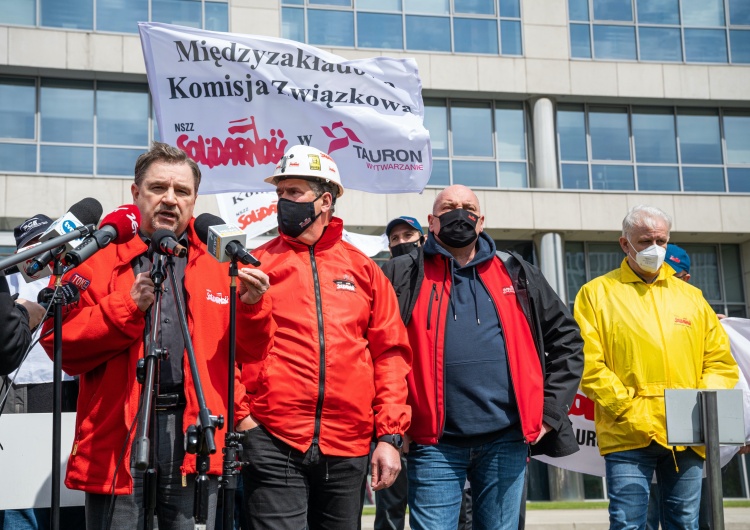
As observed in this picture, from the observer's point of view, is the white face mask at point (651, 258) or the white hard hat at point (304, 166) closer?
the white hard hat at point (304, 166)

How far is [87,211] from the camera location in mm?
4074

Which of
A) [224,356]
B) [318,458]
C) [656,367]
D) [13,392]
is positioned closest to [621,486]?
[656,367]

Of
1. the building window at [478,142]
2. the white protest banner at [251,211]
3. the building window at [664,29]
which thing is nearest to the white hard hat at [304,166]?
the white protest banner at [251,211]

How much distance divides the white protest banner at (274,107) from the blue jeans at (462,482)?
9.85 ft

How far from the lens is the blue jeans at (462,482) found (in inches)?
195

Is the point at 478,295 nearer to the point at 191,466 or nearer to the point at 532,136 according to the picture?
the point at 191,466

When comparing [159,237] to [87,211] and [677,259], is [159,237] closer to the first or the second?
[87,211]

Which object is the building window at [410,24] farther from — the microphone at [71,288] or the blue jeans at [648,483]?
the microphone at [71,288]

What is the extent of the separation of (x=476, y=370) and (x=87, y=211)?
7.10 ft

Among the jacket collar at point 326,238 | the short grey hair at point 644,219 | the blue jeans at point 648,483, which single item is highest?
the short grey hair at point 644,219

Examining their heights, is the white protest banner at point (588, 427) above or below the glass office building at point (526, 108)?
below

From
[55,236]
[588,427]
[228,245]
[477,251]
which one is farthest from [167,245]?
[588,427]

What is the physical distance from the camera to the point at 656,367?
239 inches

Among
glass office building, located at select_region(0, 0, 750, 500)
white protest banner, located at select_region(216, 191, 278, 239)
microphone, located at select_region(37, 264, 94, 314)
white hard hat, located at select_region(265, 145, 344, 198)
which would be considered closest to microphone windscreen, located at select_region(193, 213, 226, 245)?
microphone, located at select_region(37, 264, 94, 314)
